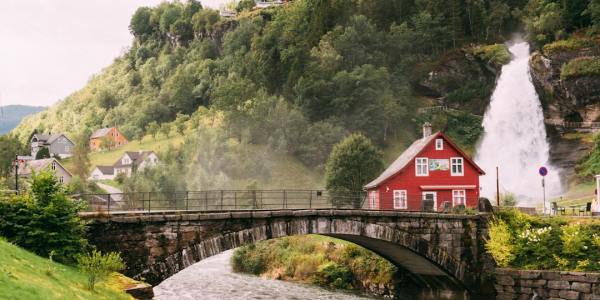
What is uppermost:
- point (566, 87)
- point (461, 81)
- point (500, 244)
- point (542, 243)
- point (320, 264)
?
point (461, 81)

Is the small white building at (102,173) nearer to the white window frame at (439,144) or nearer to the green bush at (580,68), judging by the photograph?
the green bush at (580,68)

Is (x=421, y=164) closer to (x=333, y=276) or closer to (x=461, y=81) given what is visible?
(x=333, y=276)

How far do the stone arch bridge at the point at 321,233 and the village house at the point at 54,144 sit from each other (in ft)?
363

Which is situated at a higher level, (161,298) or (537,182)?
(537,182)

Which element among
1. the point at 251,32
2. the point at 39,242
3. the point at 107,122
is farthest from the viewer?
the point at 107,122

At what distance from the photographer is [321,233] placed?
34094 millimetres

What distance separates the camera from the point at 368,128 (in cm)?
9881

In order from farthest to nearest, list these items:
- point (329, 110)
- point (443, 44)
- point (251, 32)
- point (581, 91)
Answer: point (251, 32), point (443, 44), point (329, 110), point (581, 91)

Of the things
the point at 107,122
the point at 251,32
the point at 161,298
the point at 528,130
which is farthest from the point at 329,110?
the point at 107,122

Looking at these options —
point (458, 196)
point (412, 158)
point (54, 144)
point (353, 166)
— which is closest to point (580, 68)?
point (353, 166)

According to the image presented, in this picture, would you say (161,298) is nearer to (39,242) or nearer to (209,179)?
(39,242)

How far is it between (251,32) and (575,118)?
76154mm

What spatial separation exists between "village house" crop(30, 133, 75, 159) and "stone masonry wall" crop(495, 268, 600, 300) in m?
118

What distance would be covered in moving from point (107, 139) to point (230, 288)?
101m
